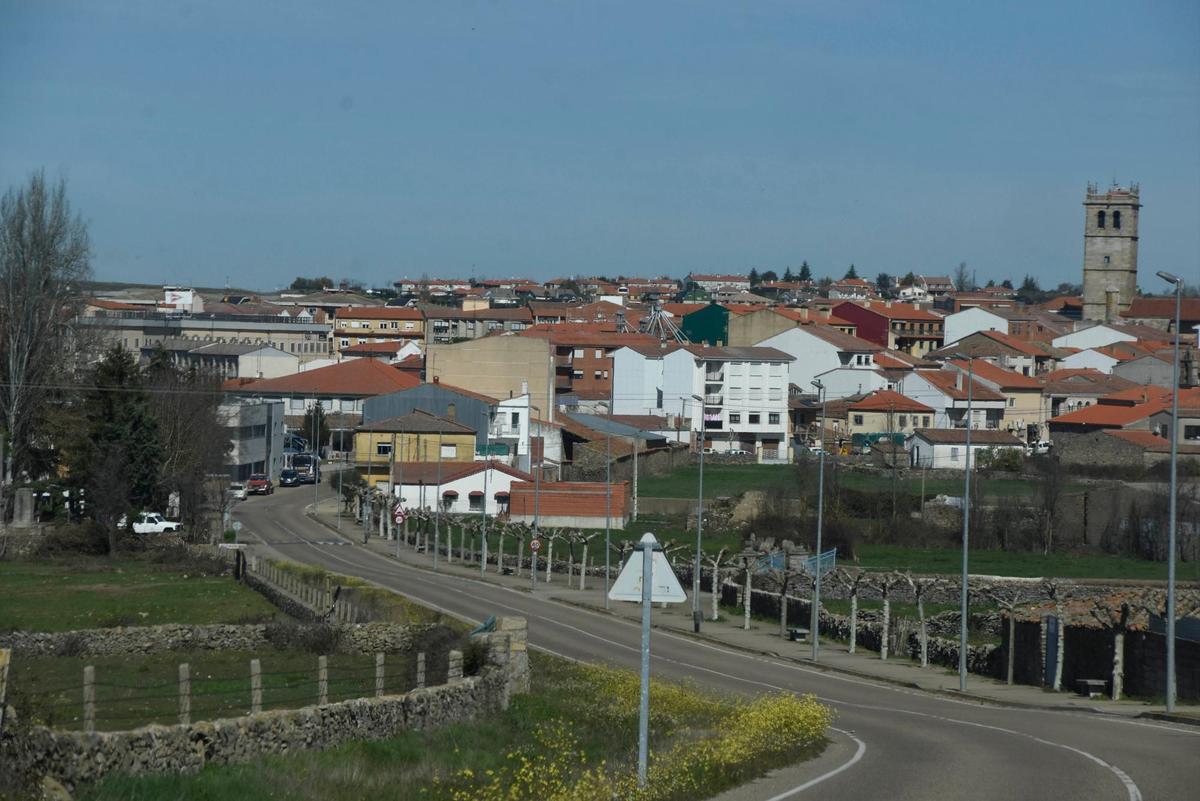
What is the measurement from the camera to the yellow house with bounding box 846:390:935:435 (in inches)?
4387

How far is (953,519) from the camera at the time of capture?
73.7 meters

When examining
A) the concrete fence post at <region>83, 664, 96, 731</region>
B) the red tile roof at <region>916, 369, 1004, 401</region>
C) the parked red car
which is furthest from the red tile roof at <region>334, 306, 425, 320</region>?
the concrete fence post at <region>83, 664, 96, 731</region>

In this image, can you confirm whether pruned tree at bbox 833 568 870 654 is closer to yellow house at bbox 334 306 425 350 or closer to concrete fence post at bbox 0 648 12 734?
concrete fence post at bbox 0 648 12 734

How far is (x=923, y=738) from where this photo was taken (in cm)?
2127

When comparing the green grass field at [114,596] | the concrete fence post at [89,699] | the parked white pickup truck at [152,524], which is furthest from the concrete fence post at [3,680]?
the parked white pickup truck at [152,524]

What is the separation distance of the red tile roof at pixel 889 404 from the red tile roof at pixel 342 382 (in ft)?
110

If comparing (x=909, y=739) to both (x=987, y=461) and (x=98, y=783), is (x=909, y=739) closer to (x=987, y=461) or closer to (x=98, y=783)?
(x=98, y=783)

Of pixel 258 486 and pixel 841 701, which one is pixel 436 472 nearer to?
pixel 258 486

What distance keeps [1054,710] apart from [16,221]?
58943 mm

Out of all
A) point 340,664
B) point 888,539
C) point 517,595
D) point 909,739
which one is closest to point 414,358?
point 888,539

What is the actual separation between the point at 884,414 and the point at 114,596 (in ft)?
247

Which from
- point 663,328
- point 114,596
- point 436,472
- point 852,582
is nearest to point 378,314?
point 663,328

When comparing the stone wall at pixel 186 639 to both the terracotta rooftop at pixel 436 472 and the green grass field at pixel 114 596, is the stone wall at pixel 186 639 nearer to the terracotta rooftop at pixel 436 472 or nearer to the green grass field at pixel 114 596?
the green grass field at pixel 114 596

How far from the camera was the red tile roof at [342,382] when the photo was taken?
4390 inches
